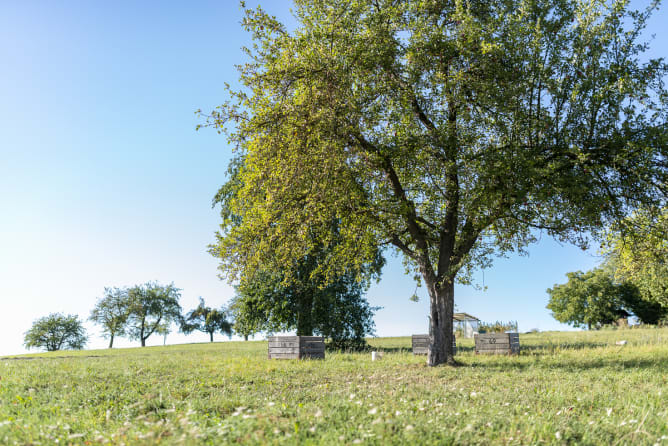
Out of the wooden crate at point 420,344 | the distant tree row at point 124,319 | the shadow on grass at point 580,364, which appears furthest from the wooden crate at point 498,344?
the distant tree row at point 124,319

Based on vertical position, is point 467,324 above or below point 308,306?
below

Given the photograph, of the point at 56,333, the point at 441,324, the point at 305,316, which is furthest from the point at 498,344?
the point at 56,333

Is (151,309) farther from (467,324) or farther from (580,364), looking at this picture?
(580,364)

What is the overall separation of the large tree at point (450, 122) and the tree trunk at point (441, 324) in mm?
53

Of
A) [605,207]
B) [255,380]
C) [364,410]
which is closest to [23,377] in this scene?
[255,380]

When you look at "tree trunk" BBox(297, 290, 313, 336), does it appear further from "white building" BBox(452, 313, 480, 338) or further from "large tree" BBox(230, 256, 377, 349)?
"white building" BBox(452, 313, 480, 338)

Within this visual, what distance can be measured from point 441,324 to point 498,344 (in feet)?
22.5

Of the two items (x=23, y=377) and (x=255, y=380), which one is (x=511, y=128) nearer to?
(x=255, y=380)

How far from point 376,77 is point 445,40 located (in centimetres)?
249

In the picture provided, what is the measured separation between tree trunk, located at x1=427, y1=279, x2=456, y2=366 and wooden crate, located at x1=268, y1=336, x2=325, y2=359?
518 cm

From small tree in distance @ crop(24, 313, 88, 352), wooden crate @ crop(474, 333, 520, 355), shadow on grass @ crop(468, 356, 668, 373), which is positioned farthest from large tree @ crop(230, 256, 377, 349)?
small tree in distance @ crop(24, 313, 88, 352)

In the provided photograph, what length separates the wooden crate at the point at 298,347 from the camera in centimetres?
1824

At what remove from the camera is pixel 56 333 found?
62906mm

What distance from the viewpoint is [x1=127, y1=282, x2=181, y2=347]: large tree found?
60.9 metres
